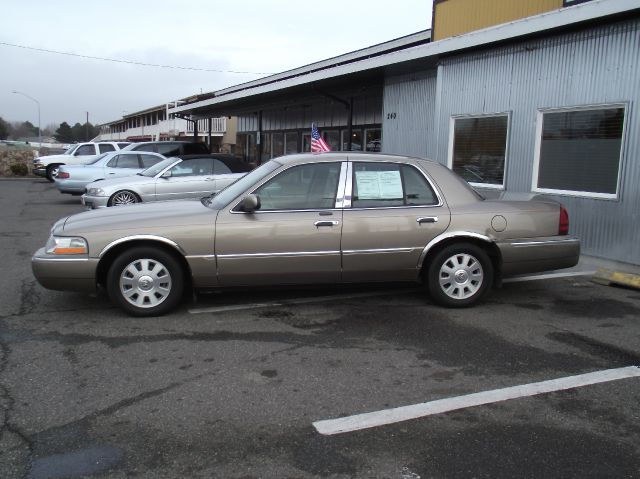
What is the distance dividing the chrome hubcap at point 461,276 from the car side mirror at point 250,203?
198 centimetres

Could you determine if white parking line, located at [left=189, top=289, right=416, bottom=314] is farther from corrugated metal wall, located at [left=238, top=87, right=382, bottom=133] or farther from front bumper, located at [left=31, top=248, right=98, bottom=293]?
corrugated metal wall, located at [left=238, top=87, right=382, bottom=133]

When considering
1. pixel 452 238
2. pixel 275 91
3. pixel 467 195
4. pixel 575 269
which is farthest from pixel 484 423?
pixel 275 91

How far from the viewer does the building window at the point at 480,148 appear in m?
9.52

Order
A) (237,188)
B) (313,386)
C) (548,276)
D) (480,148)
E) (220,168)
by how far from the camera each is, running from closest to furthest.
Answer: (313,386) → (237,188) → (548,276) → (480,148) → (220,168)

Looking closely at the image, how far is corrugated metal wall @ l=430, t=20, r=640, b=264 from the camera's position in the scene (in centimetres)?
732

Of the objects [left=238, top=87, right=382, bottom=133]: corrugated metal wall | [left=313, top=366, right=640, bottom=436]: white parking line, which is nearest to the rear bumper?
[left=313, top=366, right=640, bottom=436]: white parking line

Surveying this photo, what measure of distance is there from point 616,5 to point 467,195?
3.51m

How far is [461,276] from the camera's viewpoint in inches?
228

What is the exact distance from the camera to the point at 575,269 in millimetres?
7805

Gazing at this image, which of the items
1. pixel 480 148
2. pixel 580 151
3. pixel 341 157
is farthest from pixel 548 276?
pixel 341 157

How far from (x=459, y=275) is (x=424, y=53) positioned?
6.10 m

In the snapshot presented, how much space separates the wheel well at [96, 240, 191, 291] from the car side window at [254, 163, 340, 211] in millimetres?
923

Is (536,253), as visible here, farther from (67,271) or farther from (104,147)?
(104,147)

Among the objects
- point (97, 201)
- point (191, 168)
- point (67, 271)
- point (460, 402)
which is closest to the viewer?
point (460, 402)
